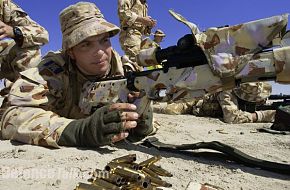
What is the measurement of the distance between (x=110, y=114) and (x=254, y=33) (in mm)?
1162

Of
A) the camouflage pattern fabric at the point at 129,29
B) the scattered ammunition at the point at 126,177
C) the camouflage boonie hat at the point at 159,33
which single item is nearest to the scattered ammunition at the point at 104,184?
the scattered ammunition at the point at 126,177

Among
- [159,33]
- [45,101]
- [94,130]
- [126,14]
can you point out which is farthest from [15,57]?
[159,33]

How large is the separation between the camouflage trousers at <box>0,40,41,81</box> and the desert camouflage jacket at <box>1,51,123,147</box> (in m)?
0.98

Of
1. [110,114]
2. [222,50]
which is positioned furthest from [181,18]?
[110,114]

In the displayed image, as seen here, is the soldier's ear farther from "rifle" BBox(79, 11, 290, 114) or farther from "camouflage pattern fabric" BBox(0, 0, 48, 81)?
"camouflage pattern fabric" BBox(0, 0, 48, 81)

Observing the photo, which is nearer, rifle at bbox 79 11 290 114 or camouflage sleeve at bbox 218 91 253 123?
rifle at bbox 79 11 290 114

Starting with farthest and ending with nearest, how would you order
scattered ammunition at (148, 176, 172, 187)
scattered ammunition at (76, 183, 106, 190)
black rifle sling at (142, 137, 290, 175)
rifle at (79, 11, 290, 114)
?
black rifle sling at (142, 137, 290, 175) → rifle at (79, 11, 290, 114) → scattered ammunition at (148, 176, 172, 187) → scattered ammunition at (76, 183, 106, 190)

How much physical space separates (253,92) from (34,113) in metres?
3.54

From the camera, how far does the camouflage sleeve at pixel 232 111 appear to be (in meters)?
5.31

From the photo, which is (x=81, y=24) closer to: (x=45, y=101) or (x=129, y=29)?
(x=45, y=101)

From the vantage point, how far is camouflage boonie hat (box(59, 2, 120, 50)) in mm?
3146

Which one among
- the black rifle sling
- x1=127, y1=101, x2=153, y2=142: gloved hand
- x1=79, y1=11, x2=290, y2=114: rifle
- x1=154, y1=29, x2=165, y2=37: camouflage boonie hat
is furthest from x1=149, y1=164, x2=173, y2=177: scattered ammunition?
x1=154, y1=29, x2=165, y2=37: camouflage boonie hat

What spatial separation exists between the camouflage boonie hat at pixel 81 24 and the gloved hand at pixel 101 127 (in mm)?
804

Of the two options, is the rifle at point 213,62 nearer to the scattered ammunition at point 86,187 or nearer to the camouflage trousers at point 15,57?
the scattered ammunition at point 86,187
